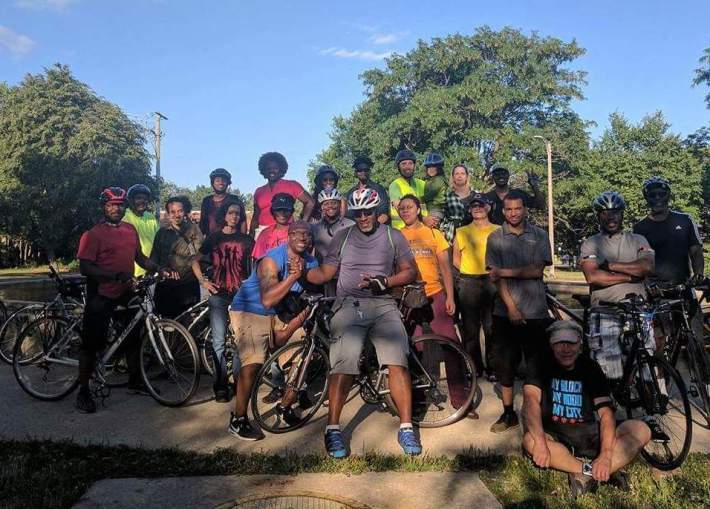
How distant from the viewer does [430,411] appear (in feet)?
16.8

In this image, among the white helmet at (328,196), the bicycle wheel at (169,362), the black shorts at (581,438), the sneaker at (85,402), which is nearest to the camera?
the black shorts at (581,438)

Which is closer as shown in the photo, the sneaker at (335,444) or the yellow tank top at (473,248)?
the sneaker at (335,444)

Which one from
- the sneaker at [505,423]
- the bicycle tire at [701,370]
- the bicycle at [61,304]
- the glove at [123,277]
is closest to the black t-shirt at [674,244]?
the bicycle tire at [701,370]

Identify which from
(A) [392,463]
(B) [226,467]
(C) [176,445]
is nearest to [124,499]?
(B) [226,467]

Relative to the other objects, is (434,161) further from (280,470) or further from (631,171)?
(631,171)

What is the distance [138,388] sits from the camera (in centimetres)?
592

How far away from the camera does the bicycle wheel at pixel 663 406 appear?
388cm

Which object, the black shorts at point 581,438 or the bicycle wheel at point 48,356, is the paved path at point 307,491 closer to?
the black shorts at point 581,438

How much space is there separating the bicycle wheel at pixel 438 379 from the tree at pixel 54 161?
115ft

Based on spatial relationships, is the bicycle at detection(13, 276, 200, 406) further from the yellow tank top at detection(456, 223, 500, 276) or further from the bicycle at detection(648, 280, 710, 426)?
the bicycle at detection(648, 280, 710, 426)

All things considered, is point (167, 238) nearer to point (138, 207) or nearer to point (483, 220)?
point (138, 207)

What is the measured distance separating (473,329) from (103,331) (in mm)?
3666

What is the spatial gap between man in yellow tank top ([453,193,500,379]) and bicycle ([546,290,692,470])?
1.36m

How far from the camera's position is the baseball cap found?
3719mm
